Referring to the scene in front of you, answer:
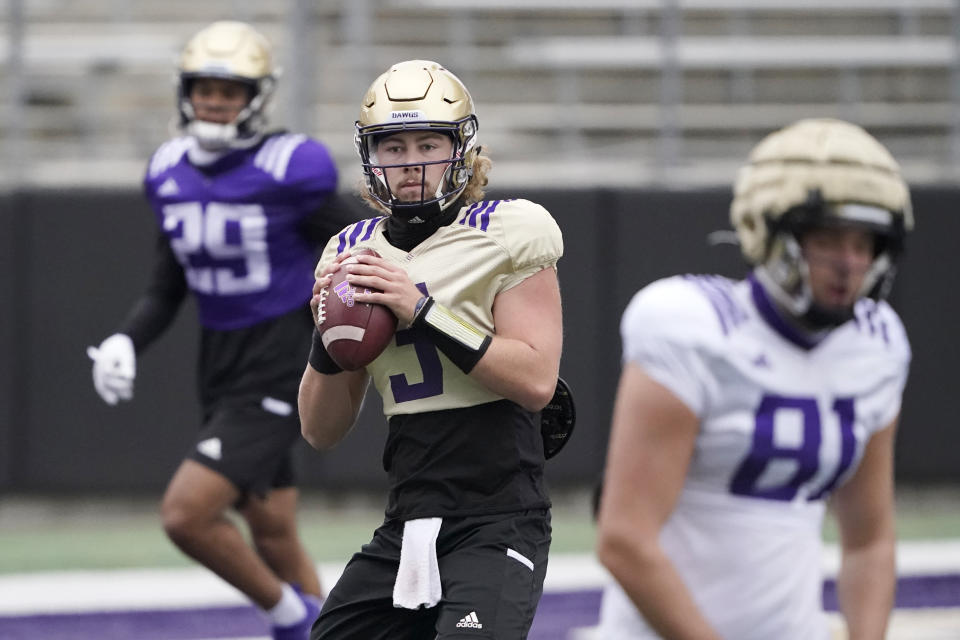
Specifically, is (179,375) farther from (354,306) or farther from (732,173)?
(354,306)

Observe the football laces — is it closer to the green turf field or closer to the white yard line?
the white yard line

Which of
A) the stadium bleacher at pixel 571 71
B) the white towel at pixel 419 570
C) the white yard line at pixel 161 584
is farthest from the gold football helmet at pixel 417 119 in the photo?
the stadium bleacher at pixel 571 71

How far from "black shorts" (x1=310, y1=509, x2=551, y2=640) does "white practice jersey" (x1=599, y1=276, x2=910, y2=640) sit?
555 millimetres

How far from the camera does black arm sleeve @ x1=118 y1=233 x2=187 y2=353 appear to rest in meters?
4.92

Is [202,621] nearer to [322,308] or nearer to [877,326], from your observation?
[322,308]

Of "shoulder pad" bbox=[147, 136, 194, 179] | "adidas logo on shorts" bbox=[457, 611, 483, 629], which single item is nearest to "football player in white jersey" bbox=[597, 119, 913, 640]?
"adidas logo on shorts" bbox=[457, 611, 483, 629]

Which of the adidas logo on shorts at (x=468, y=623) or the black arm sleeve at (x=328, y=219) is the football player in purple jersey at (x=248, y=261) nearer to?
the black arm sleeve at (x=328, y=219)

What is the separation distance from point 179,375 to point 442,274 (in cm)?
553

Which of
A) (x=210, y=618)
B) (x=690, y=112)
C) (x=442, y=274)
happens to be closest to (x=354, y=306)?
(x=442, y=274)

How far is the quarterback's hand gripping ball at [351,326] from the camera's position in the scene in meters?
2.81

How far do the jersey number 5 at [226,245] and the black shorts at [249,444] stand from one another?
14.9 inches

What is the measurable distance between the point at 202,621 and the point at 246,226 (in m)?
1.79

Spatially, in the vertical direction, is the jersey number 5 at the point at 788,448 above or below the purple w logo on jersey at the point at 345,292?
below

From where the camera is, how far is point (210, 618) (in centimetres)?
599
